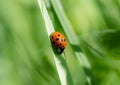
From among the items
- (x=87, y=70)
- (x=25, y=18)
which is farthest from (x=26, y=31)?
(x=87, y=70)

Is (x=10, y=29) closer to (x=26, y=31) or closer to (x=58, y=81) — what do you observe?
(x=26, y=31)
